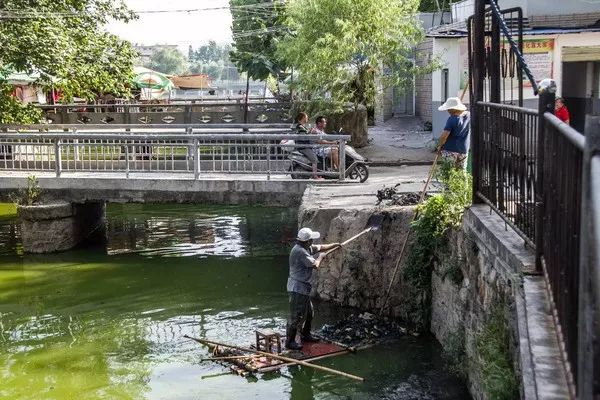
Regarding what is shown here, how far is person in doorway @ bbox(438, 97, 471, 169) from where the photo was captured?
37.6ft

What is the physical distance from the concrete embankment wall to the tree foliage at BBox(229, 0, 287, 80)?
15.0 metres

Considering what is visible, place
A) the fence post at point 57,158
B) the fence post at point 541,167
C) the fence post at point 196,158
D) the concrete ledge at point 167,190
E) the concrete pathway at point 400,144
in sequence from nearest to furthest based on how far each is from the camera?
the fence post at point 541,167 → the fence post at point 196,158 → the concrete ledge at point 167,190 → the fence post at point 57,158 → the concrete pathway at point 400,144

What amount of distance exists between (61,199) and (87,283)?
9.41 ft

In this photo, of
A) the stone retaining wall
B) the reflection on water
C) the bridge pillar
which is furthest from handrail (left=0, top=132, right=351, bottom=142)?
the stone retaining wall

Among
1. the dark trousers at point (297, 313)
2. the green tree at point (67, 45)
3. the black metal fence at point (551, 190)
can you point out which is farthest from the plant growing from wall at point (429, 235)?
the green tree at point (67, 45)

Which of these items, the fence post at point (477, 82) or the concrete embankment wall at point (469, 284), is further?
the fence post at point (477, 82)

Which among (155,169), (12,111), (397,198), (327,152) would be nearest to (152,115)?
(12,111)

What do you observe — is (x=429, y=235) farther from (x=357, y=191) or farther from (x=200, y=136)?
(x=200, y=136)

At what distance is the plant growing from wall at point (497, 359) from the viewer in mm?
5547

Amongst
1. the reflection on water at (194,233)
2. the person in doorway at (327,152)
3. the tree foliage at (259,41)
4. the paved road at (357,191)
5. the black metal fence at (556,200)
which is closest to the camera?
the black metal fence at (556,200)

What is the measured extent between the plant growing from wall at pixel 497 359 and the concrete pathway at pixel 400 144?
1359 centimetres

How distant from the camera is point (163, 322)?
491 inches

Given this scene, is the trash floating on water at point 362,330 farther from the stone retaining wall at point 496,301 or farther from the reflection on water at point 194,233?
the reflection on water at point 194,233

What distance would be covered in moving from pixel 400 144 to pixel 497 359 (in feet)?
61.0
